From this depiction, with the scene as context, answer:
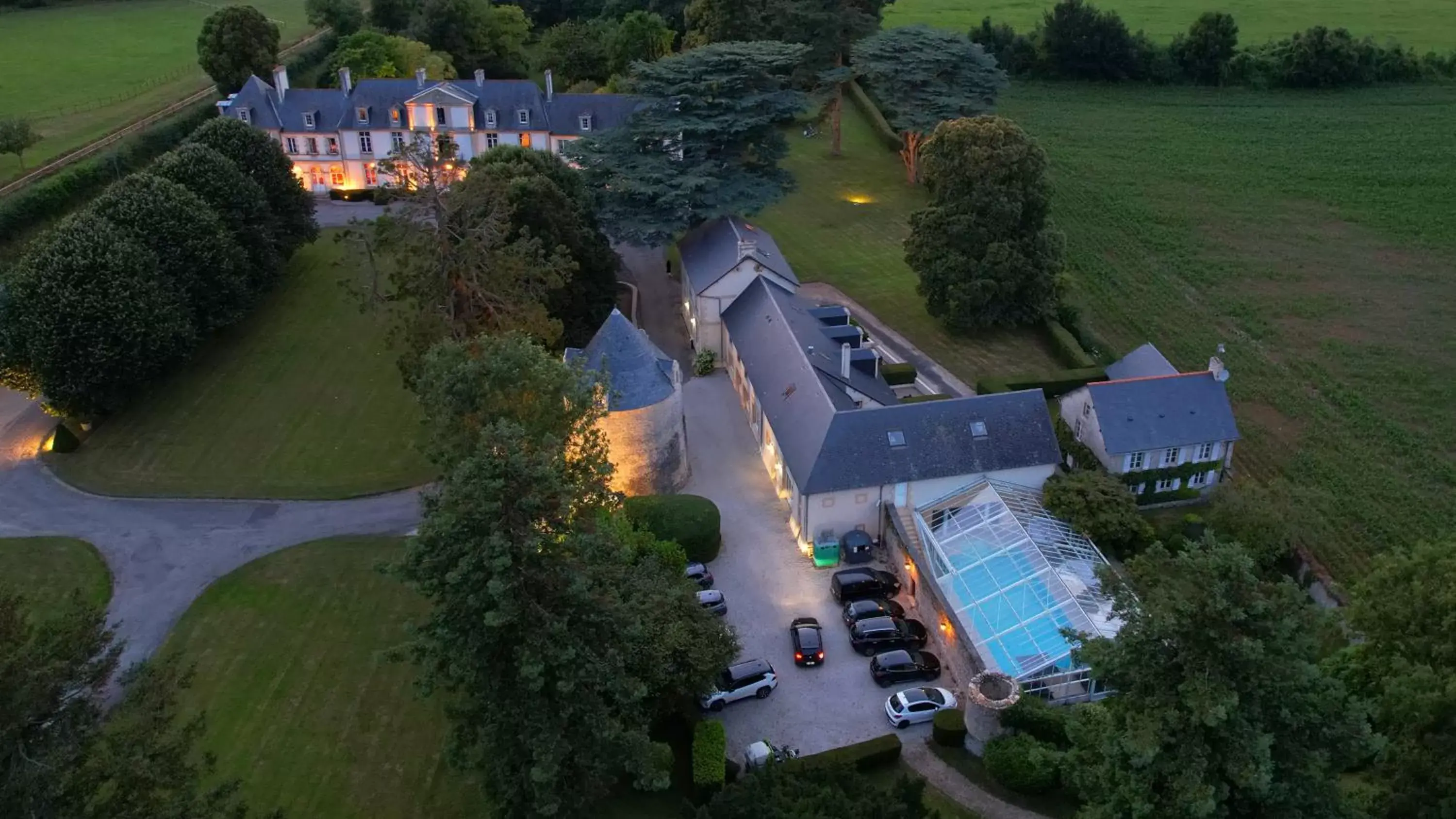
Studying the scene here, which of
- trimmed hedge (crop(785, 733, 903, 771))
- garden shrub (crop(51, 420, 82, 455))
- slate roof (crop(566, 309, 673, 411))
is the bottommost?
trimmed hedge (crop(785, 733, 903, 771))

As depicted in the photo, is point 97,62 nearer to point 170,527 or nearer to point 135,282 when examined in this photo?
point 135,282

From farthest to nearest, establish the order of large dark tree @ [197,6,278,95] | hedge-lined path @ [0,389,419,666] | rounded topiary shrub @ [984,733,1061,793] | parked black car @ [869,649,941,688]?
1. large dark tree @ [197,6,278,95]
2. hedge-lined path @ [0,389,419,666]
3. parked black car @ [869,649,941,688]
4. rounded topiary shrub @ [984,733,1061,793]

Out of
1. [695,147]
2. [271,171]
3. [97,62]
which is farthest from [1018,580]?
[97,62]

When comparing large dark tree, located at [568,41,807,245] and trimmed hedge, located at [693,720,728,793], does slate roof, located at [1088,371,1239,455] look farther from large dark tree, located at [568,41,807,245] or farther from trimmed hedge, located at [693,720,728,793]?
large dark tree, located at [568,41,807,245]

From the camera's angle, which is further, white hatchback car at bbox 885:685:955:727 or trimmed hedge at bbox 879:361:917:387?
trimmed hedge at bbox 879:361:917:387

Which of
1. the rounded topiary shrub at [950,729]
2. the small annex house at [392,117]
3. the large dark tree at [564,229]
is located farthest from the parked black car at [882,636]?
the small annex house at [392,117]

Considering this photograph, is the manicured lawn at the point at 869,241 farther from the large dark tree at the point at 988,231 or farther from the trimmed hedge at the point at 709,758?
the trimmed hedge at the point at 709,758

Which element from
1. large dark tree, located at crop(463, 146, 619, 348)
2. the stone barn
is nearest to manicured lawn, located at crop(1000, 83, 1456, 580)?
the stone barn
